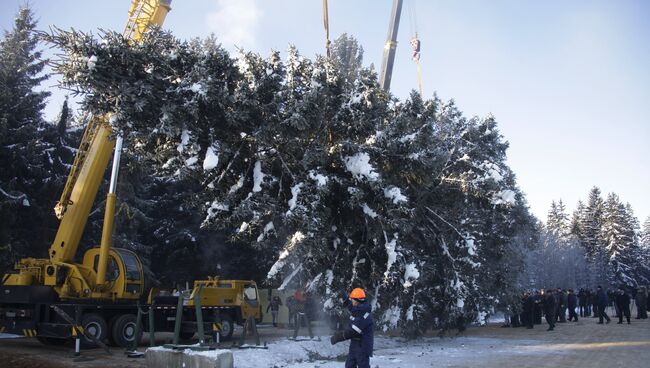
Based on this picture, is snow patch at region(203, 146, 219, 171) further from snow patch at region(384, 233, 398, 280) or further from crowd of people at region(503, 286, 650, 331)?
crowd of people at region(503, 286, 650, 331)

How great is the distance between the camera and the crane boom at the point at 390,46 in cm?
2366

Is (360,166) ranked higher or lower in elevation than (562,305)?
higher

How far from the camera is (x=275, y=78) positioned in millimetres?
13016

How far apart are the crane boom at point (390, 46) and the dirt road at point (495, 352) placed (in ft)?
37.9

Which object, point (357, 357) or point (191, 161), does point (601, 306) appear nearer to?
point (357, 357)

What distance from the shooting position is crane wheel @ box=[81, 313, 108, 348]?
15071mm

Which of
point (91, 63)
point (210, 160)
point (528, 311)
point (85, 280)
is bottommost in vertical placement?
point (528, 311)

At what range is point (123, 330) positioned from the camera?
1608 centimetres

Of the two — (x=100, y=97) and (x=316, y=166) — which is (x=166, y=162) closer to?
(x=100, y=97)

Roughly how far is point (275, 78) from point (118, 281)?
878 cm

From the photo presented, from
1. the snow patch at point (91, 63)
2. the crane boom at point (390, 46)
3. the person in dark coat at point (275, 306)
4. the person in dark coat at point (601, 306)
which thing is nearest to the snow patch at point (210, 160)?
the snow patch at point (91, 63)

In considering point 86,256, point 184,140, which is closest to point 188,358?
point 184,140

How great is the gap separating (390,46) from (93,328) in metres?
16.9

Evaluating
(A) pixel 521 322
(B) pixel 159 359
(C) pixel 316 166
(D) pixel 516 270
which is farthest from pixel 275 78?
(A) pixel 521 322
